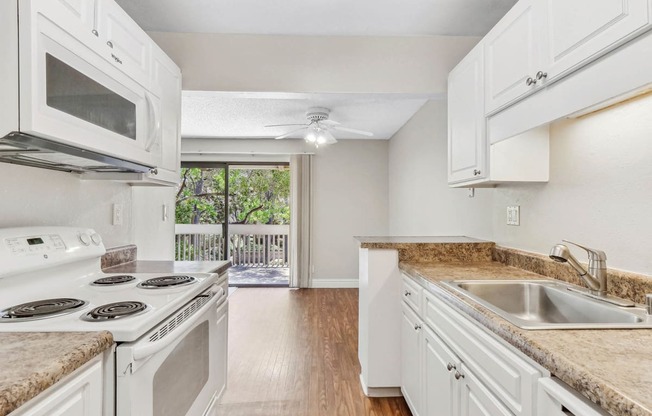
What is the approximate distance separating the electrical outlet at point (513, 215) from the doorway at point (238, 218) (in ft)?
13.1

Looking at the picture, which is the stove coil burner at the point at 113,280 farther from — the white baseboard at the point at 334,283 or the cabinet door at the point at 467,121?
the white baseboard at the point at 334,283

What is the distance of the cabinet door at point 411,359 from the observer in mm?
1778

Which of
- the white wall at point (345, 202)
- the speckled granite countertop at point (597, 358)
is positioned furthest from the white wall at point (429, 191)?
the speckled granite countertop at point (597, 358)

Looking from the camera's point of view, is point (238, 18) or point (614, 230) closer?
point (614, 230)

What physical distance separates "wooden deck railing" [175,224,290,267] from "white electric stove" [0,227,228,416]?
419cm

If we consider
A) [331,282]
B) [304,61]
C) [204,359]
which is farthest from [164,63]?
[331,282]

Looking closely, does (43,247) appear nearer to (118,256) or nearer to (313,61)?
(118,256)

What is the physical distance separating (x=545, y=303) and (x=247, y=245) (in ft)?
17.2

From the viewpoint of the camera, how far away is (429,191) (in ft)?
11.5

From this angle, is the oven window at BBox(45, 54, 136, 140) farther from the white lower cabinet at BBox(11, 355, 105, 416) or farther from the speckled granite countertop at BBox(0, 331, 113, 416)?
the white lower cabinet at BBox(11, 355, 105, 416)

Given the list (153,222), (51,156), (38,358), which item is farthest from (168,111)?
(38,358)

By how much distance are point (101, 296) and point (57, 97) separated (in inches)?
28.9

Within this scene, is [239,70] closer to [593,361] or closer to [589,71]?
[589,71]

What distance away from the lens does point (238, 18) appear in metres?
2.13
